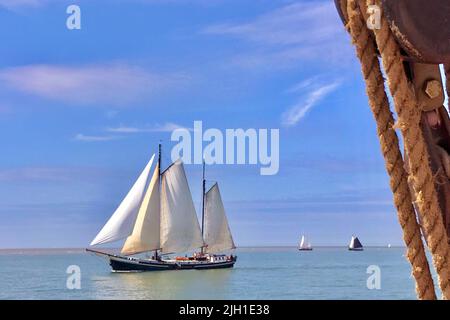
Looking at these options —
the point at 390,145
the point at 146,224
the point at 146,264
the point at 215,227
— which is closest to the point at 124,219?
the point at 146,224

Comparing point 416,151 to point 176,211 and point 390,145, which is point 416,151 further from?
point 176,211

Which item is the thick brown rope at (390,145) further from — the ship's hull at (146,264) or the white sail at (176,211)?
the ship's hull at (146,264)

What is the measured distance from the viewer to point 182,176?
1922 inches

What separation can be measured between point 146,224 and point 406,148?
1812 inches

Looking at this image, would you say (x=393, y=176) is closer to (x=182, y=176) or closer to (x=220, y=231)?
(x=182, y=176)

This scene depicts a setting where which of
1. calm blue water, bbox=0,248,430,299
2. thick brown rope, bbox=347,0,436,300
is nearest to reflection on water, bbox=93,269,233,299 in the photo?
calm blue water, bbox=0,248,430,299

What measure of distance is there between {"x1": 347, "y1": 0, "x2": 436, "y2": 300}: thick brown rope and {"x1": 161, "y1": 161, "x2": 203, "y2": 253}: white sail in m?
45.5

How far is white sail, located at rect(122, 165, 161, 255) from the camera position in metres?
47.4

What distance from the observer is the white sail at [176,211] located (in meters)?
47.8

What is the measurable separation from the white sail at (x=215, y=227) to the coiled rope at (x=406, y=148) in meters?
50.7

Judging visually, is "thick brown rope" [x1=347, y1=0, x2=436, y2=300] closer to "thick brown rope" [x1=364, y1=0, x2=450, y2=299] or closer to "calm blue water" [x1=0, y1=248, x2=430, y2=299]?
"thick brown rope" [x1=364, y1=0, x2=450, y2=299]

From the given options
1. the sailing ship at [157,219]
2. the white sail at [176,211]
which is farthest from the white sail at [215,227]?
the white sail at [176,211]
